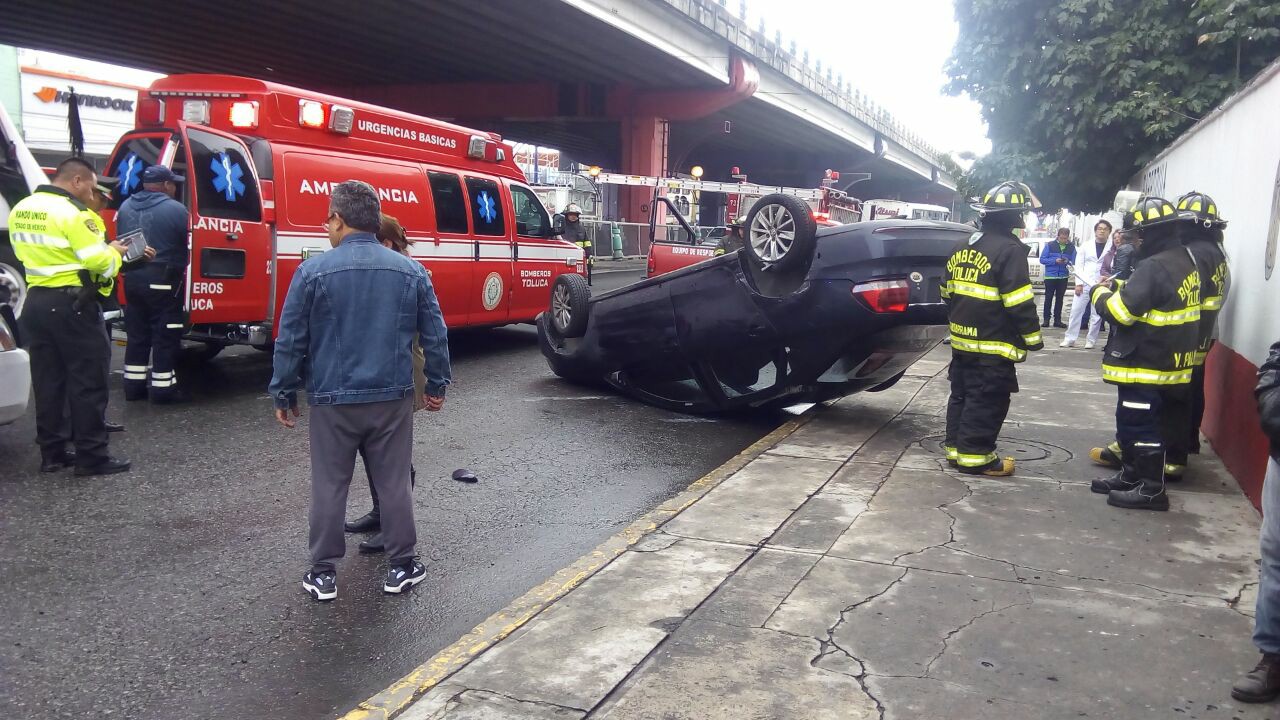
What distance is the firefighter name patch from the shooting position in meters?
10.9

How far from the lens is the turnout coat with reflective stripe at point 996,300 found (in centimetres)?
591

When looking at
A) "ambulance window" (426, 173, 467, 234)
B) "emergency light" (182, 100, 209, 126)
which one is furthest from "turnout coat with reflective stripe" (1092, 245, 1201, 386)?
"emergency light" (182, 100, 209, 126)

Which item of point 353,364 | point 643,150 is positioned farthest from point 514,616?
point 643,150

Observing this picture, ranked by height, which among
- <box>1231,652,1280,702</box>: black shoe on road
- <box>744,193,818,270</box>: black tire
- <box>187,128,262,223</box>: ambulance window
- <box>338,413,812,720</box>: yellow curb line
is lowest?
<box>338,413,812,720</box>: yellow curb line

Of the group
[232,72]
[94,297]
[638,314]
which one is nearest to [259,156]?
[94,297]

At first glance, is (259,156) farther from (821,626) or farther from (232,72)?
(232,72)

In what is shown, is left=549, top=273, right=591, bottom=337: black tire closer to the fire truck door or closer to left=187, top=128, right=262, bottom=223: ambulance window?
the fire truck door

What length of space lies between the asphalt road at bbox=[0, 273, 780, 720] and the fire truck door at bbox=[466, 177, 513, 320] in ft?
9.01

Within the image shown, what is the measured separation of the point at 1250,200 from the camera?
238 inches

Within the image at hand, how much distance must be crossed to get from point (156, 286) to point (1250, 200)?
7.66 m

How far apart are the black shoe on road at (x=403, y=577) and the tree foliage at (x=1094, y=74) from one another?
1423cm

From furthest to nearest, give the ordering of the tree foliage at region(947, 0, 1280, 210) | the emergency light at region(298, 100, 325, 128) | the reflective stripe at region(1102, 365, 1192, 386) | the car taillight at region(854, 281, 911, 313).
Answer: the tree foliage at region(947, 0, 1280, 210) < the emergency light at region(298, 100, 325, 128) < the car taillight at region(854, 281, 911, 313) < the reflective stripe at region(1102, 365, 1192, 386)

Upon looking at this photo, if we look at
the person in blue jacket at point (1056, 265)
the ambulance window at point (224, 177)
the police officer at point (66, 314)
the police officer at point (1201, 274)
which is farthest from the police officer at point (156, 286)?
the person in blue jacket at point (1056, 265)

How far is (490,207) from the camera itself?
11.0 m
